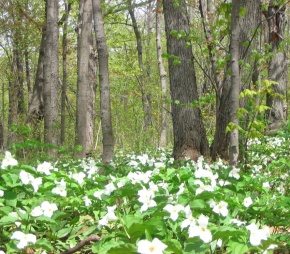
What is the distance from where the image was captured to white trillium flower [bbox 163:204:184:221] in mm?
2112

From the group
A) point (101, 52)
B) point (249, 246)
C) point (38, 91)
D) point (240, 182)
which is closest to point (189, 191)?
point (240, 182)

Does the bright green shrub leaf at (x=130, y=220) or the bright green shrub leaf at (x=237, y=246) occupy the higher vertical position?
the bright green shrub leaf at (x=130, y=220)

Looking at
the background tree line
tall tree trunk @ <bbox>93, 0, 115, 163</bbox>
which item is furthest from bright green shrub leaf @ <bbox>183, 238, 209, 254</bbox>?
tall tree trunk @ <bbox>93, 0, 115, 163</bbox>

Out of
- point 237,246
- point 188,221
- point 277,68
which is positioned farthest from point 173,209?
point 277,68

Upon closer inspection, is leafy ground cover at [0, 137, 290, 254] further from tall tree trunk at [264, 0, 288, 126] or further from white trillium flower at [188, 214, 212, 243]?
tall tree trunk at [264, 0, 288, 126]

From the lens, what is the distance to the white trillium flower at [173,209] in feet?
6.93

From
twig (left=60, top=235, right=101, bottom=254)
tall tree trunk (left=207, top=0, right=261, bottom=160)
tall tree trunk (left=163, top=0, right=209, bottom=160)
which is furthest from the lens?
tall tree trunk (left=163, top=0, right=209, bottom=160)

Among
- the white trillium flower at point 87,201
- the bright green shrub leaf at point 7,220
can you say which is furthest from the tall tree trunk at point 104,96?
the bright green shrub leaf at point 7,220

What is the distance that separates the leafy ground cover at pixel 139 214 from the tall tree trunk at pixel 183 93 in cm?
279

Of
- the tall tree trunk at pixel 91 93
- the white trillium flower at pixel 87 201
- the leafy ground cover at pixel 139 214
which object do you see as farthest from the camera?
the tall tree trunk at pixel 91 93

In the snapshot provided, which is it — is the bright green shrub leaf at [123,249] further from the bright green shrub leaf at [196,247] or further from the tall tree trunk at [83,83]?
the tall tree trunk at [83,83]

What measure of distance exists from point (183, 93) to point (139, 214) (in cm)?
387

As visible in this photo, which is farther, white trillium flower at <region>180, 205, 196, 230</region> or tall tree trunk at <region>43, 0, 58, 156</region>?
tall tree trunk at <region>43, 0, 58, 156</region>

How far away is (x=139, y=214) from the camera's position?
2.35 m
